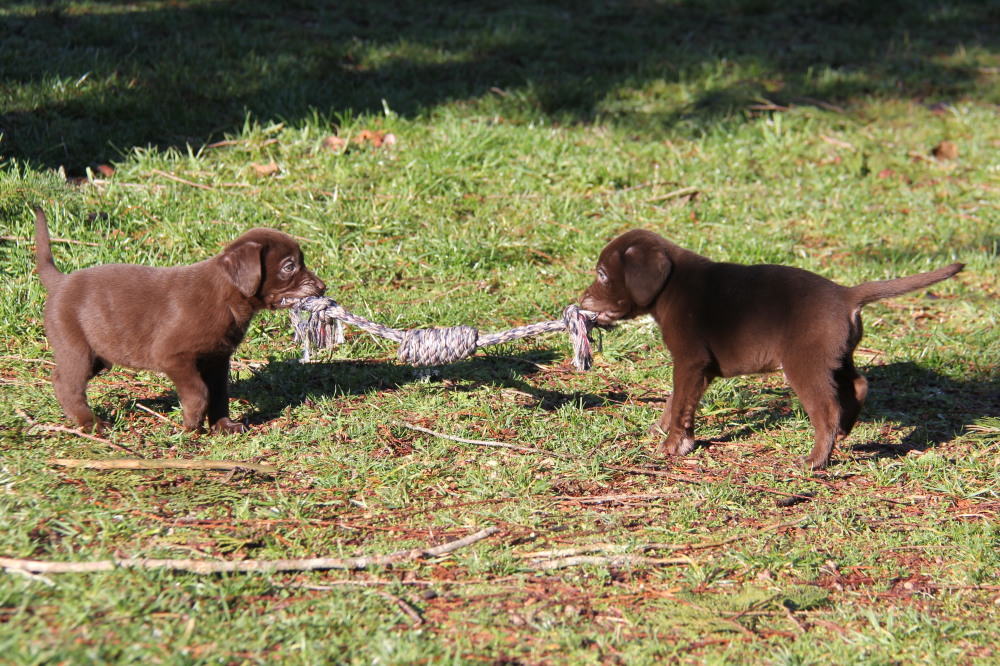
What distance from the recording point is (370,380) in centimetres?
672

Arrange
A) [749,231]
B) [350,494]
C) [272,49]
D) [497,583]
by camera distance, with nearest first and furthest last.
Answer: [497,583] < [350,494] < [749,231] < [272,49]

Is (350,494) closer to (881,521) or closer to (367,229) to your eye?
(881,521)

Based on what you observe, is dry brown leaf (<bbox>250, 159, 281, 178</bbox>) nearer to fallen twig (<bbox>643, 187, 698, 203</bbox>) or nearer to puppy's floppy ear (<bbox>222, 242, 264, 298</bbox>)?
fallen twig (<bbox>643, 187, 698, 203</bbox>)

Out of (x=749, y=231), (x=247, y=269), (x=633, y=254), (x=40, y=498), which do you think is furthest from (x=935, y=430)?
(x=40, y=498)

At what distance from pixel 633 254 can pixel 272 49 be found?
7.11 metres

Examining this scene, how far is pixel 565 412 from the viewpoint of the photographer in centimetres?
628

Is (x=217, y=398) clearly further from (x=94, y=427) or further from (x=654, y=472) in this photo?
(x=654, y=472)

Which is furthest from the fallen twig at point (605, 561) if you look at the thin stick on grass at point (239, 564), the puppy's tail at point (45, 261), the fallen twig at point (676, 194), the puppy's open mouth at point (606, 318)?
the fallen twig at point (676, 194)

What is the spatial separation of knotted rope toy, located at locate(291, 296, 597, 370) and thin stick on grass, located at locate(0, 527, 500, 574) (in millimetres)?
1647

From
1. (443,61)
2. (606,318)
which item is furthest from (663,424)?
(443,61)

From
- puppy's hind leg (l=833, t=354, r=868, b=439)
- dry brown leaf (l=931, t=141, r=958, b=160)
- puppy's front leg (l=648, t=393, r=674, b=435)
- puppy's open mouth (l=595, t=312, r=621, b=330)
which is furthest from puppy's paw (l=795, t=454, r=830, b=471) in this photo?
dry brown leaf (l=931, t=141, r=958, b=160)

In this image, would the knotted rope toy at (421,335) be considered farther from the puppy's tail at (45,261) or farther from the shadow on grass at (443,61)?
the shadow on grass at (443,61)

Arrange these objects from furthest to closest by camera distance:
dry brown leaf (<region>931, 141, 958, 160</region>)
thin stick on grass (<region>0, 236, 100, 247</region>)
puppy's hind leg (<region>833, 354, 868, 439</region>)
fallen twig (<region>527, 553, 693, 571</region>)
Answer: dry brown leaf (<region>931, 141, 958, 160</region>) < thin stick on grass (<region>0, 236, 100, 247</region>) < puppy's hind leg (<region>833, 354, 868, 439</region>) < fallen twig (<region>527, 553, 693, 571</region>)

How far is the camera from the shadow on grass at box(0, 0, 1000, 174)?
32.7ft
